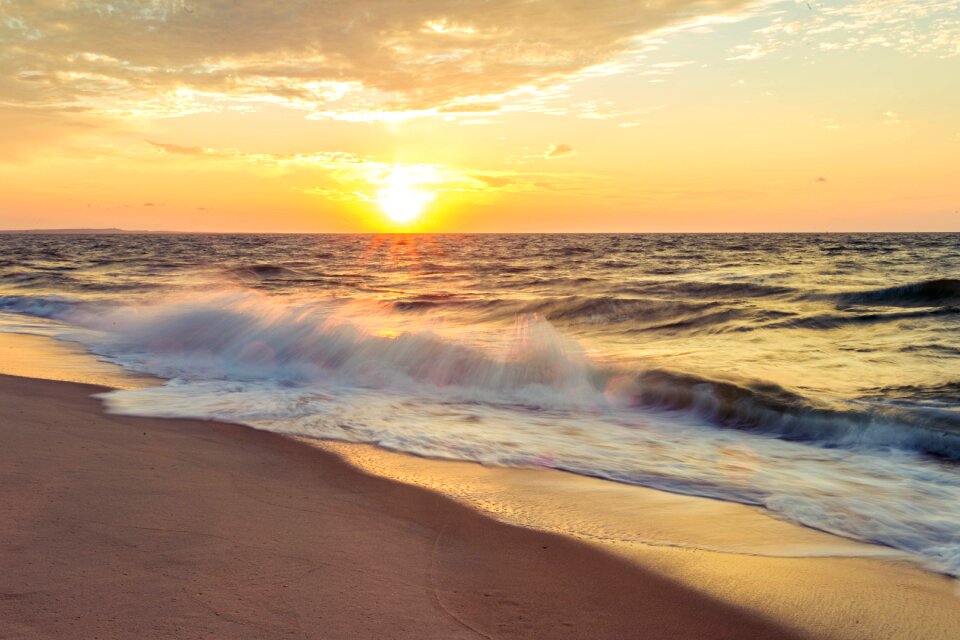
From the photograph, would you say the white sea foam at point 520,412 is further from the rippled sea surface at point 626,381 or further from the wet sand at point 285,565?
the wet sand at point 285,565

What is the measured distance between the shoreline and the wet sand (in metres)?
0.12

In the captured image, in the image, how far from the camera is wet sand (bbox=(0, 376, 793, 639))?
2629mm

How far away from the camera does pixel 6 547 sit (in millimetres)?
3062

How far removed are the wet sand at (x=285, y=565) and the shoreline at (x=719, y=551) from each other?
0.12 meters

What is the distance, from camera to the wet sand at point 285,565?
2.63m

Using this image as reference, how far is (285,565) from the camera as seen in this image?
10.2ft

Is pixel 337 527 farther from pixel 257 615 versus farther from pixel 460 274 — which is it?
pixel 460 274

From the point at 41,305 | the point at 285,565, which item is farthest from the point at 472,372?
the point at 41,305

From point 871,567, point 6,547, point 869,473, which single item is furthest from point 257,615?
point 869,473

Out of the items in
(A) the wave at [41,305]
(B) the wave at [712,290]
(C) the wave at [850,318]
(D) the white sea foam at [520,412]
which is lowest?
(D) the white sea foam at [520,412]

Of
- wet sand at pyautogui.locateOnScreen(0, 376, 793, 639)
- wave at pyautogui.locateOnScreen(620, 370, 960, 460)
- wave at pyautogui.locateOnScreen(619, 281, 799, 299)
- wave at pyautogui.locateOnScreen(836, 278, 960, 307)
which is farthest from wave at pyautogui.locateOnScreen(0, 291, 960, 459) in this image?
wave at pyautogui.locateOnScreen(836, 278, 960, 307)

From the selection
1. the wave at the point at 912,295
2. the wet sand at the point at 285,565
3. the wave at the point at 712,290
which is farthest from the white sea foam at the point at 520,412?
the wave at the point at 912,295

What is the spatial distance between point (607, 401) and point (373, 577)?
555 cm

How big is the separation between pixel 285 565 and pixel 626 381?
20.9ft
